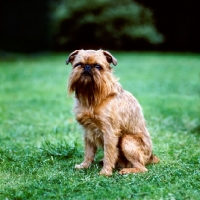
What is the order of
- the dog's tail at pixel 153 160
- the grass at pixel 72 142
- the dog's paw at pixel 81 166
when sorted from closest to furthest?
the grass at pixel 72 142
the dog's paw at pixel 81 166
the dog's tail at pixel 153 160

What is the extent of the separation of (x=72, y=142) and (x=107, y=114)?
6.52 feet

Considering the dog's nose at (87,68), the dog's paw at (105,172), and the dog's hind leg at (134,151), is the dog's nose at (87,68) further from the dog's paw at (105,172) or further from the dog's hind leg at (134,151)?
the dog's paw at (105,172)

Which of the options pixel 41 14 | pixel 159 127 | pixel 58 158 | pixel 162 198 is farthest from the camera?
pixel 41 14

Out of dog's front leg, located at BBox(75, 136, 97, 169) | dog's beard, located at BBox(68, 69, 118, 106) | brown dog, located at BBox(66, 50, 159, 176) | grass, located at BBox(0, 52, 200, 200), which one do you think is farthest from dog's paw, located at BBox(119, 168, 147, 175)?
dog's beard, located at BBox(68, 69, 118, 106)

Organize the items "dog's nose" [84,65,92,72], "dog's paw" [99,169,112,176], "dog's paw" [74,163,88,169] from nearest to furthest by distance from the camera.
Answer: "dog's nose" [84,65,92,72] < "dog's paw" [99,169,112,176] < "dog's paw" [74,163,88,169]

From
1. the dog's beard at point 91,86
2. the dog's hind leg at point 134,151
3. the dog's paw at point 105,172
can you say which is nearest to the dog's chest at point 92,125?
the dog's beard at point 91,86

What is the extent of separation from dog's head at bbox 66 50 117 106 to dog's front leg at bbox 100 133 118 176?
0.47m

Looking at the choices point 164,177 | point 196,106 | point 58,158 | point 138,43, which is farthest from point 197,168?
point 138,43

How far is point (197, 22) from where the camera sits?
30469mm

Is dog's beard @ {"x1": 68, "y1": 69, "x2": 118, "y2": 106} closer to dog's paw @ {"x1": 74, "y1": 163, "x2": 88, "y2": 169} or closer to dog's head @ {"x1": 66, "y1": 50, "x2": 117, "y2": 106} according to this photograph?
dog's head @ {"x1": 66, "y1": 50, "x2": 117, "y2": 106}

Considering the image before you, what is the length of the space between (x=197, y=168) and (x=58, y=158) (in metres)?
1.91

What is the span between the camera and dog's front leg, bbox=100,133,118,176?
5.43 meters

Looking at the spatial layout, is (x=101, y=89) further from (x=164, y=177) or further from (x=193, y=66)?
(x=193, y=66)

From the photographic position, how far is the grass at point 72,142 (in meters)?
4.86
